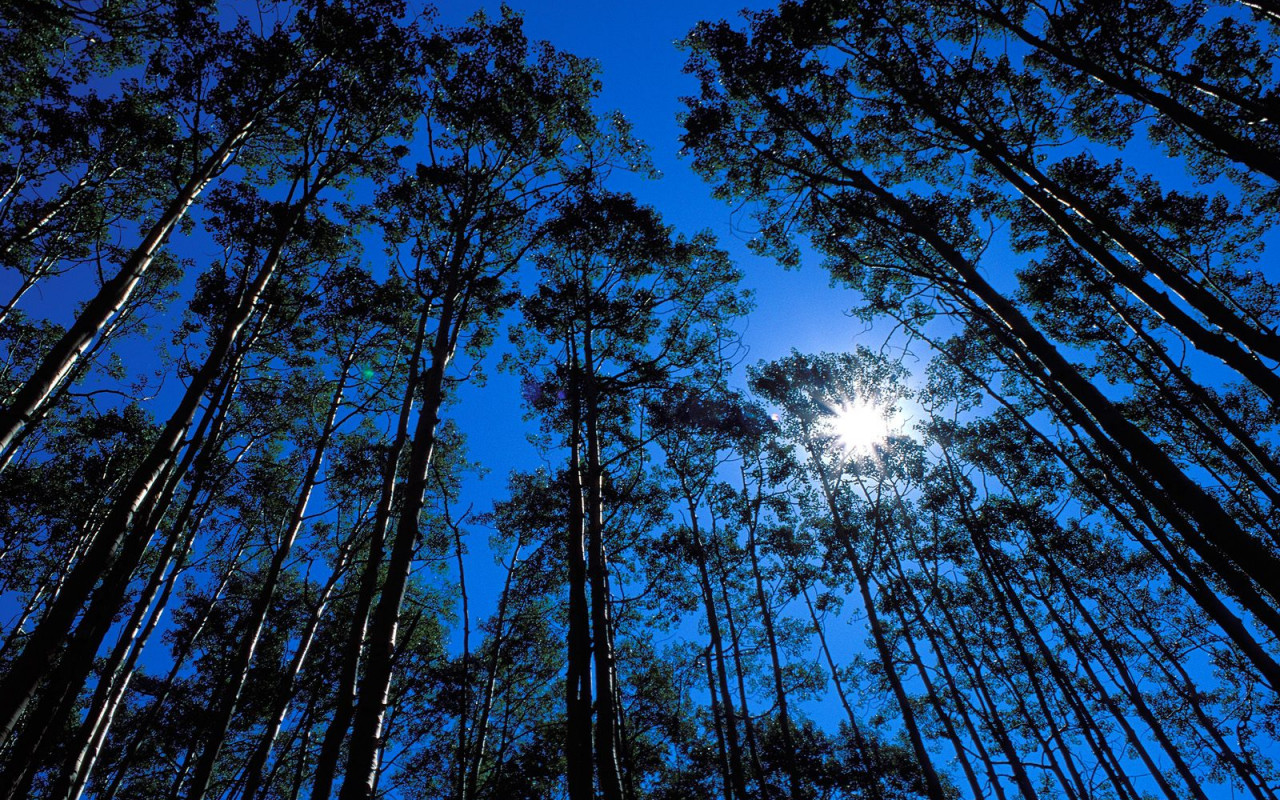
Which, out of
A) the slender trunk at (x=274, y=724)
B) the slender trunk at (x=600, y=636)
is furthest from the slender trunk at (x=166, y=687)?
the slender trunk at (x=600, y=636)

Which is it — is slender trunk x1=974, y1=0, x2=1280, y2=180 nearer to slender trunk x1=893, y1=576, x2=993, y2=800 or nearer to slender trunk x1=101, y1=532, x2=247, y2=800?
slender trunk x1=893, y1=576, x2=993, y2=800

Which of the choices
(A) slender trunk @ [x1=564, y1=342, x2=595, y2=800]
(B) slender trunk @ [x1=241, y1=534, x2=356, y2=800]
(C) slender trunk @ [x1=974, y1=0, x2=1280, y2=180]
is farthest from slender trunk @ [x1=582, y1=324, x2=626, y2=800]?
(C) slender trunk @ [x1=974, y1=0, x2=1280, y2=180]

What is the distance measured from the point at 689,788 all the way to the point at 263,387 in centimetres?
1567

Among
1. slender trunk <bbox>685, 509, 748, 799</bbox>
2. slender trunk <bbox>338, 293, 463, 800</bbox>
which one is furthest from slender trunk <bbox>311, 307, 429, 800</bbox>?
slender trunk <bbox>685, 509, 748, 799</bbox>

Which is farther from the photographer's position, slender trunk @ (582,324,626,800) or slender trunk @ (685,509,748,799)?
slender trunk @ (685,509,748,799)

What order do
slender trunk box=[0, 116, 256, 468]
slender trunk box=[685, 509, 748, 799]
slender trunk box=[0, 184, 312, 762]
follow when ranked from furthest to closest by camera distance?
slender trunk box=[685, 509, 748, 799], slender trunk box=[0, 116, 256, 468], slender trunk box=[0, 184, 312, 762]

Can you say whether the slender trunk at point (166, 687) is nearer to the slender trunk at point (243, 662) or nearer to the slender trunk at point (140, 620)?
the slender trunk at point (140, 620)

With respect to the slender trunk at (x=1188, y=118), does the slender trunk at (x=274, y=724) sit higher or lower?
lower

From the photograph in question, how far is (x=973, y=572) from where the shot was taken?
17422mm

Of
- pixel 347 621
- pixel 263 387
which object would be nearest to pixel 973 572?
pixel 347 621

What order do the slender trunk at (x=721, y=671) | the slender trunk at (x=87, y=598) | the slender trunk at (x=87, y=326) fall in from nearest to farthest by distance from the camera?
the slender trunk at (x=87, y=598) < the slender trunk at (x=87, y=326) < the slender trunk at (x=721, y=671)

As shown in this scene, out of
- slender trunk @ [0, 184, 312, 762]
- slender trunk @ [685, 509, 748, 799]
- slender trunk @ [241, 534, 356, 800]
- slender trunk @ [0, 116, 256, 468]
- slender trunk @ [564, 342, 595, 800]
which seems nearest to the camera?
slender trunk @ [0, 184, 312, 762]

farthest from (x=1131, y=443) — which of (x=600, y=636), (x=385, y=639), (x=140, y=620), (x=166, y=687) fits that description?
(x=166, y=687)

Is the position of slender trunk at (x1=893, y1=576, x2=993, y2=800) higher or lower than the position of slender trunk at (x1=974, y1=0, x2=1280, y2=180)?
lower
